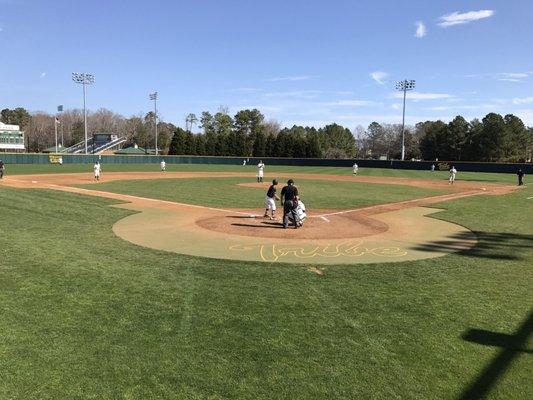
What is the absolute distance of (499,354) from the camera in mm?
5906

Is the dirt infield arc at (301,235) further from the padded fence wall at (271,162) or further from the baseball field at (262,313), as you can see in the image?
the padded fence wall at (271,162)

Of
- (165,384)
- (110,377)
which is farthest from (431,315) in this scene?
(110,377)

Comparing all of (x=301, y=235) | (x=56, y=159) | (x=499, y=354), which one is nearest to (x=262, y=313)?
(x=499, y=354)

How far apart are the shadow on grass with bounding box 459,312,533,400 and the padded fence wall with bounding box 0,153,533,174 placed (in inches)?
2313

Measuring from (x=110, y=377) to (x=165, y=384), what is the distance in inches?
26.2

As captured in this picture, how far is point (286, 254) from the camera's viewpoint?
444 inches

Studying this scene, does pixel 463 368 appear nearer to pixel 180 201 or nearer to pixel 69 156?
pixel 180 201

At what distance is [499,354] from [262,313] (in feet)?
11.1

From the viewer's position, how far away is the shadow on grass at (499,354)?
5043mm

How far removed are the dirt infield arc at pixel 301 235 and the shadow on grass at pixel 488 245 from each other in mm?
37

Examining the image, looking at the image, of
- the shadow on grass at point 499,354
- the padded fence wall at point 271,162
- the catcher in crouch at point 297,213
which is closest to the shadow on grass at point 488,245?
the catcher in crouch at point 297,213

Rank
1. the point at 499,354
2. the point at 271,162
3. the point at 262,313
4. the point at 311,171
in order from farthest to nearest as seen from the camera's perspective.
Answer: the point at 271,162 → the point at 311,171 → the point at 262,313 → the point at 499,354

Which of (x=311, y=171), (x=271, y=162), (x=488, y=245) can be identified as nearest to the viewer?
(x=488, y=245)

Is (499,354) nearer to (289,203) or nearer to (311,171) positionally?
(289,203)
